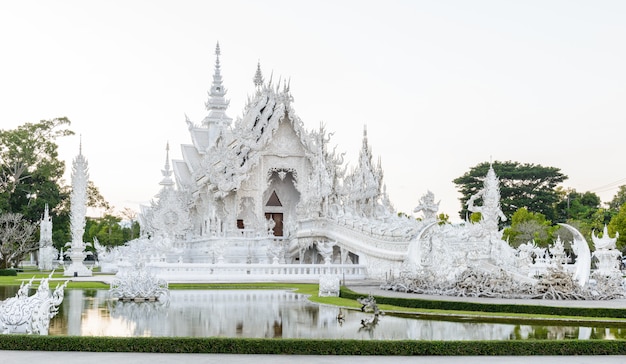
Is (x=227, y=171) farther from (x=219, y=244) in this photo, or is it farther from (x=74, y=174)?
(x=74, y=174)

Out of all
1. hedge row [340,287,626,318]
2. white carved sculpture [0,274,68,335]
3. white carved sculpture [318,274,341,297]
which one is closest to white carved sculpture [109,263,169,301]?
white carved sculpture [318,274,341,297]

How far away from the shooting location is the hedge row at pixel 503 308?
1439cm

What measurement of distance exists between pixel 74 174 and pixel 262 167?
8644 millimetres

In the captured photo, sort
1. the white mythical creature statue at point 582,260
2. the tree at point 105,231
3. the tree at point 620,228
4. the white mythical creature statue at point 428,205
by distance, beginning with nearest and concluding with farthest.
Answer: the white mythical creature statue at point 582,260 < the white mythical creature statue at point 428,205 < the tree at point 620,228 < the tree at point 105,231

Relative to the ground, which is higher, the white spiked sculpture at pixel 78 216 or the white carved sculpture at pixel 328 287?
the white spiked sculpture at pixel 78 216

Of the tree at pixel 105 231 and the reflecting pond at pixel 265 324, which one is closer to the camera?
the reflecting pond at pixel 265 324

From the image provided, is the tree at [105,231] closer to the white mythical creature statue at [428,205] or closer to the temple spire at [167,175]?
the temple spire at [167,175]

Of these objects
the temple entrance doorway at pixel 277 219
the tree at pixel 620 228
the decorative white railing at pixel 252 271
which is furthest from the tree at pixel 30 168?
the tree at pixel 620 228

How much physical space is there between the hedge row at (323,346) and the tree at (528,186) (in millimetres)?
43950

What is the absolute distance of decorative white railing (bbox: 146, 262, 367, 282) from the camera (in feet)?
85.0

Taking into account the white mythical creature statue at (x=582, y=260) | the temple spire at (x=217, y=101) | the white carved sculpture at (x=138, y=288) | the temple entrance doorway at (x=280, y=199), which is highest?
the temple spire at (x=217, y=101)

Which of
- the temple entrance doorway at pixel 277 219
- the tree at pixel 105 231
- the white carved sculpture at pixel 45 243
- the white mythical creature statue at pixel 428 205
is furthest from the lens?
the tree at pixel 105 231

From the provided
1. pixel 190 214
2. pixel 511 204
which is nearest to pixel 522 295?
pixel 190 214

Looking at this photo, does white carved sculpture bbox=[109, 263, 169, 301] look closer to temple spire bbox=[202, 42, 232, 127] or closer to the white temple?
the white temple
